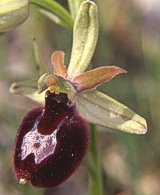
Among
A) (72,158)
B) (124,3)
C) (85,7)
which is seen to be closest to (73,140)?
(72,158)

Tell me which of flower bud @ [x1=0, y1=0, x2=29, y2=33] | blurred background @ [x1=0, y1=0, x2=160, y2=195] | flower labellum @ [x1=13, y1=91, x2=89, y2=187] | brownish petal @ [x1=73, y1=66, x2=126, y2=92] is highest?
flower bud @ [x1=0, y1=0, x2=29, y2=33]

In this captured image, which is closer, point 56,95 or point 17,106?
point 56,95

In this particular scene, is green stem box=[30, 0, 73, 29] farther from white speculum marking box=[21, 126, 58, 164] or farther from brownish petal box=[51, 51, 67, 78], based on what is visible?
white speculum marking box=[21, 126, 58, 164]

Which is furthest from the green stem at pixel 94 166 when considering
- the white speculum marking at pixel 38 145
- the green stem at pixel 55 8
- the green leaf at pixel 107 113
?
the green stem at pixel 55 8

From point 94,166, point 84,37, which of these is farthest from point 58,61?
point 94,166

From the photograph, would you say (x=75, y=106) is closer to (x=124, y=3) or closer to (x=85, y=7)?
(x=85, y=7)

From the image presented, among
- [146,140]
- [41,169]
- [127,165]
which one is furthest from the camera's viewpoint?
[146,140]

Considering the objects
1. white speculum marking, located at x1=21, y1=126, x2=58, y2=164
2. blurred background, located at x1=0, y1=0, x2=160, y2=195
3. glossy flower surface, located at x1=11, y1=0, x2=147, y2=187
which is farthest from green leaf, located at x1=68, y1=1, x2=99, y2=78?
blurred background, located at x1=0, y1=0, x2=160, y2=195
